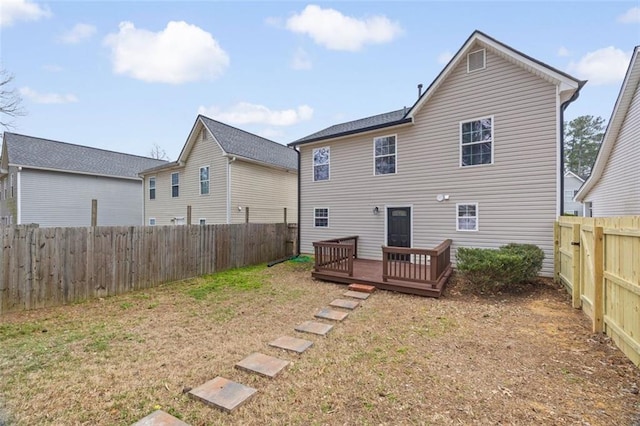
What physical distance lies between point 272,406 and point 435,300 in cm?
475

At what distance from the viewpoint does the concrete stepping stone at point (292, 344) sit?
3.93 metres

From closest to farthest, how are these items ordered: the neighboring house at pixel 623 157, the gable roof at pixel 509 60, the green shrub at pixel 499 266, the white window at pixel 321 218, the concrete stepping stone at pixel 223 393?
the concrete stepping stone at pixel 223 393 → the green shrub at pixel 499 266 → the gable roof at pixel 509 60 → the neighboring house at pixel 623 157 → the white window at pixel 321 218

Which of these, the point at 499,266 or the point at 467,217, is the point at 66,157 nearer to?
the point at 467,217

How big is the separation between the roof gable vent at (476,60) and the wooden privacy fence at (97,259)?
30.9 ft

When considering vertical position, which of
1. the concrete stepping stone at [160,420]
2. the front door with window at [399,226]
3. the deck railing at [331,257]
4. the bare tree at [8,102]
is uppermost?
the bare tree at [8,102]

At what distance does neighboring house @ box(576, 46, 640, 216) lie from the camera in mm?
8688

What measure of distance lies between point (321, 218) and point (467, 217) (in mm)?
5503

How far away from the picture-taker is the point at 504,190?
8.28 meters

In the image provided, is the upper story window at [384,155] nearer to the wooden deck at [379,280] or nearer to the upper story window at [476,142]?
the upper story window at [476,142]


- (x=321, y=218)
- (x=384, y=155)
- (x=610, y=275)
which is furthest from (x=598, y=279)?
(x=321, y=218)

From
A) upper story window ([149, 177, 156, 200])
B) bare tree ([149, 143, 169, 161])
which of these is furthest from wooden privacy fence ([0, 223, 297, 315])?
bare tree ([149, 143, 169, 161])

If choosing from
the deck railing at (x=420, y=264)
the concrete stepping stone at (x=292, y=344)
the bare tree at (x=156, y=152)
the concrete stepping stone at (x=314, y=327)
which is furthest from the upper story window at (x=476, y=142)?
the bare tree at (x=156, y=152)

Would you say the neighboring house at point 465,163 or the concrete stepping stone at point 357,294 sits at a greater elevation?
the neighboring house at point 465,163

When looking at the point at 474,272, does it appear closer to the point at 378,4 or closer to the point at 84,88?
the point at 378,4
